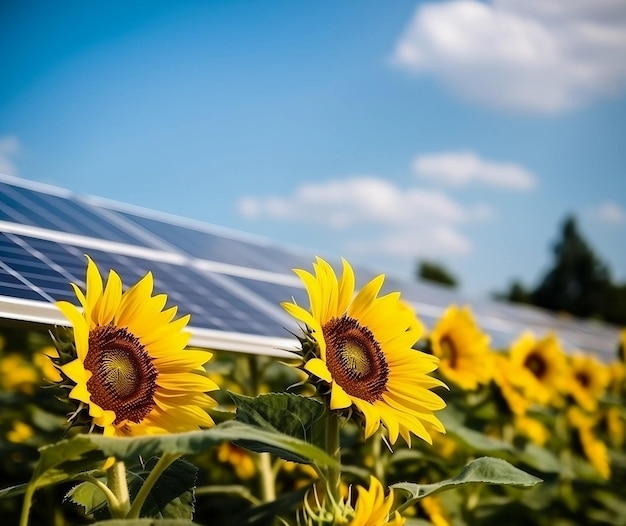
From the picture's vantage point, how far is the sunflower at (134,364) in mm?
1429

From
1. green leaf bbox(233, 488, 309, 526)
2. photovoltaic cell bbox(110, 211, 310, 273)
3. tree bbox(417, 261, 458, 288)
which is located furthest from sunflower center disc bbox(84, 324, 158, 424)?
tree bbox(417, 261, 458, 288)

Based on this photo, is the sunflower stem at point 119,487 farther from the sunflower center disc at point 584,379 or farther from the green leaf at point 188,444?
the sunflower center disc at point 584,379

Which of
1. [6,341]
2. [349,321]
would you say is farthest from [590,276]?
[349,321]

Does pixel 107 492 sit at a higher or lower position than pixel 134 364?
lower

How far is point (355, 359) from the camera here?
63.4 inches

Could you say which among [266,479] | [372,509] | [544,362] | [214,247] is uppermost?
[214,247]

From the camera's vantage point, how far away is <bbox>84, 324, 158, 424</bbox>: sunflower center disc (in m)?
1.45

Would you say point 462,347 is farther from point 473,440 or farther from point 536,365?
point 536,365

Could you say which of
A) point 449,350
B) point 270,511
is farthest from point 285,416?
point 449,350

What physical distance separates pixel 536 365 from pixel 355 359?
8.47ft

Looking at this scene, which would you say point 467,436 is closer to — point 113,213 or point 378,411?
point 378,411

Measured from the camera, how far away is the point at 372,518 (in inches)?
52.5

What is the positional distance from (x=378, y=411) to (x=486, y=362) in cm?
162

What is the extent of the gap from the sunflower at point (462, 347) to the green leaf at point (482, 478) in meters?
1.47
